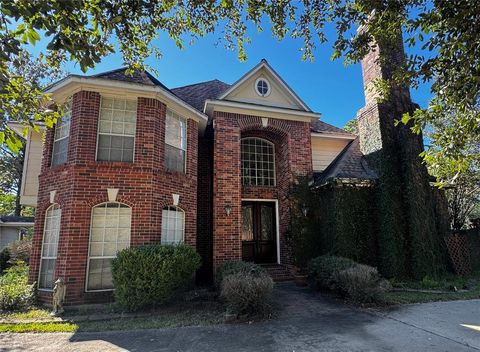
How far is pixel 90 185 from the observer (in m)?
8.09

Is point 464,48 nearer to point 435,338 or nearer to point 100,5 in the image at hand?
point 435,338

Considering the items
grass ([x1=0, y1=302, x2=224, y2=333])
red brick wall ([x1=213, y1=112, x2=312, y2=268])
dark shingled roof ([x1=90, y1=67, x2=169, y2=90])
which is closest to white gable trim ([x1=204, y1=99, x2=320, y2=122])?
red brick wall ([x1=213, y1=112, x2=312, y2=268])

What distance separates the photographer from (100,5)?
4.46m

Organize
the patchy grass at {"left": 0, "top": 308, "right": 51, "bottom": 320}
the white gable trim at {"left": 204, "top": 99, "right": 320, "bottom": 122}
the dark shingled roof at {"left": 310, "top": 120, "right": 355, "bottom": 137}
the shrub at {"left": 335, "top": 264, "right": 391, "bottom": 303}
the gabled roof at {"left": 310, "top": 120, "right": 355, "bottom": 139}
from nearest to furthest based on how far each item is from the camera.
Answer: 1. the patchy grass at {"left": 0, "top": 308, "right": 51, "bottom": 320}
2. the shrub at {"left": 335, "top": 264, "right": 391, "bottom": 303}
3. the white gable trim at {"left": 204, "top": 99, "right": 320, "bottom": 122}
4. the gabled roof at {"left": 310, "top": 120, "right": 355, "bottom": 139}
5. the dark shingled roof at {"left": 310, "top": 120, "right": 355, "bottom": 137}

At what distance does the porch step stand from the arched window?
3413 mm

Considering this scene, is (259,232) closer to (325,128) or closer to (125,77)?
(325,128)

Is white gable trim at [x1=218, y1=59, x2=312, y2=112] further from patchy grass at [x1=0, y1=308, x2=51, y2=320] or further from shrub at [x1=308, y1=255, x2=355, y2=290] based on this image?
patchy grass at [x1=0, y1=308, x2=51, y2=320]

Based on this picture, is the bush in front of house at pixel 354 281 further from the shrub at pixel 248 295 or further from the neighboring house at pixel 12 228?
the neighboring house at pixel 12 228

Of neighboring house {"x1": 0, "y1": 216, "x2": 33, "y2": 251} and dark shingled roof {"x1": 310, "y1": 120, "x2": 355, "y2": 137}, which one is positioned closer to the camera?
dark shingled roof {"x1": 310, "y1": 120, "x2": 355, "y2": 137}

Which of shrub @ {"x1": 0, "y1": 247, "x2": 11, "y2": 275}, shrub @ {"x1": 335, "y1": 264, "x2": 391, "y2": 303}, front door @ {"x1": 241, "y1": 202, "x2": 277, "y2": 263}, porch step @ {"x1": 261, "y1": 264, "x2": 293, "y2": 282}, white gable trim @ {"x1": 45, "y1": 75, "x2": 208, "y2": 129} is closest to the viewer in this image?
shrub @ {"x1": 335, "y1": 264, "x2": 391, "y2": 303}

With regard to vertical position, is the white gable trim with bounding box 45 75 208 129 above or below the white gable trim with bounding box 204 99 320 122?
below

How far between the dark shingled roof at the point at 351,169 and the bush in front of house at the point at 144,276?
6.27 meters

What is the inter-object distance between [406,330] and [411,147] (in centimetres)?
720

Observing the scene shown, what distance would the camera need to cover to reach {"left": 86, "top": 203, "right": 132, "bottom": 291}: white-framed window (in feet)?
25.7
